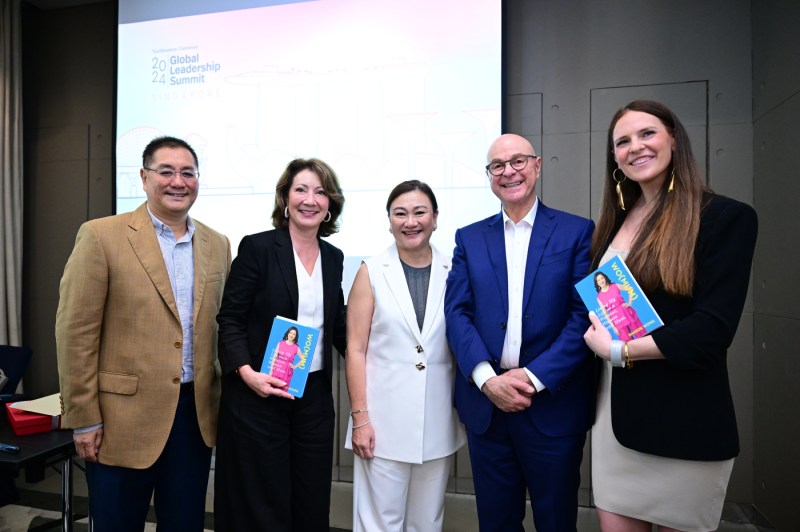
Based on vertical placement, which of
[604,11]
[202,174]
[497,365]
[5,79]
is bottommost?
[497,365]

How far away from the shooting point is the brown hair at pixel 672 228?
1.32m

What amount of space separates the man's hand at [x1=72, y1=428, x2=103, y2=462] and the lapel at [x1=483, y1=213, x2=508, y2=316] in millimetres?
1437

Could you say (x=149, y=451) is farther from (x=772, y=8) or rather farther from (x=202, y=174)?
(x=772, y=8)

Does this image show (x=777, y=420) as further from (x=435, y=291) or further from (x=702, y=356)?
(x=435, y=291)

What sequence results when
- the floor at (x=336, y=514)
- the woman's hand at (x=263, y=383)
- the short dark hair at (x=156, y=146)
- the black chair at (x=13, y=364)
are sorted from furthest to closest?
the floor at (x=336, y=514) → the black chair at (x=13, y=364) → the short dark hair at (x=156, y=146) → the woman's hand at (x=263, y=383)

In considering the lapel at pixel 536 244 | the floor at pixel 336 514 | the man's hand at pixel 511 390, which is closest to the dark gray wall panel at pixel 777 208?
the floor at pixel 336 514

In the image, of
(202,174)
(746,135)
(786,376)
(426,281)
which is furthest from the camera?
(202,174)

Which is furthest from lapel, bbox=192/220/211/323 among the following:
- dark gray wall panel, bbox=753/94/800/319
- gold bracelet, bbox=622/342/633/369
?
dark gray wall panel, bbox=753/94/800/319

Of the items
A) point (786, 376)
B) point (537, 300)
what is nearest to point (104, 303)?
point (537, 300)

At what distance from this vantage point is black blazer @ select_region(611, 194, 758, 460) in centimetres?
128

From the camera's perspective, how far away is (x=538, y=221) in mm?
1751

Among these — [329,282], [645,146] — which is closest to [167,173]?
[329,282]

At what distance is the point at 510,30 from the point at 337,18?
3.70 ft

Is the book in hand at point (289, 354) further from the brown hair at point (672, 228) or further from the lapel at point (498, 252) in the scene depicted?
the brown hair at point (672, 228)
